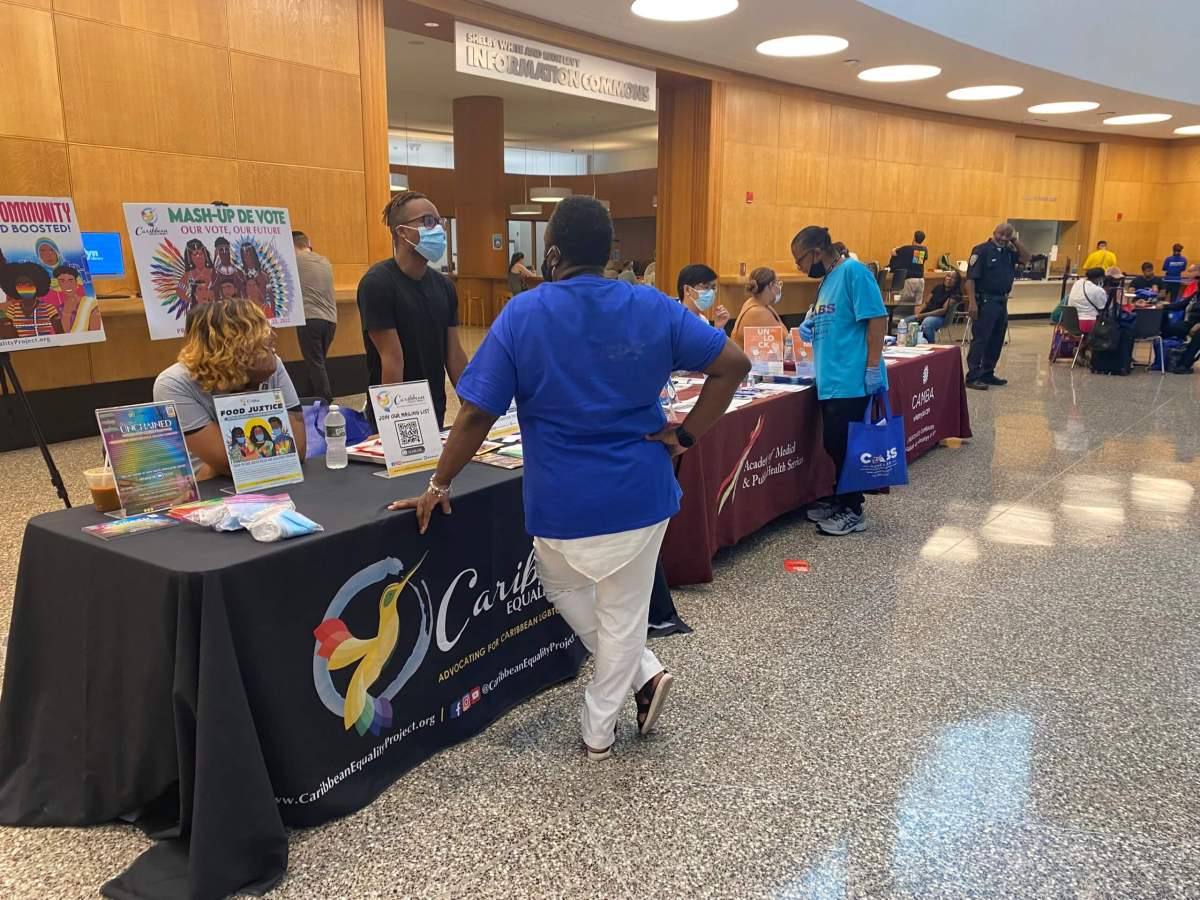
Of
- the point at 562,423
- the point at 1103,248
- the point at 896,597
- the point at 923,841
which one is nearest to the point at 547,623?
the point at 562,423

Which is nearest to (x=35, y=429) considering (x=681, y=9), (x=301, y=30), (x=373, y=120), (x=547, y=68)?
(x=301, y=30)

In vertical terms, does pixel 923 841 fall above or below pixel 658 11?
below

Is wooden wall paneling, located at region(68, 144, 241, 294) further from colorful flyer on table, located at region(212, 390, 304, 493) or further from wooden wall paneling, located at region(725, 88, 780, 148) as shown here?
wooden wall paneling, located at region(725, 88, 780, 148)

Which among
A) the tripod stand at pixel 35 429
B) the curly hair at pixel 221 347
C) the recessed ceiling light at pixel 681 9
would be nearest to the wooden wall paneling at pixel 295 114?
the recessed ceiling light at pixel 681 9

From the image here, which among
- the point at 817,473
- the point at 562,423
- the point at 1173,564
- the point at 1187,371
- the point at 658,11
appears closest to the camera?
the point at 562,423

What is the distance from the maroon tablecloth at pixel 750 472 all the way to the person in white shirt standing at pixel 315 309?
3974 millimetres

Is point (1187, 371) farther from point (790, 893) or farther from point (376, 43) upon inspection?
point (790, 893)

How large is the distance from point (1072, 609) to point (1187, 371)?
9125 mm

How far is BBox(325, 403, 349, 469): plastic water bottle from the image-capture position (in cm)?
244

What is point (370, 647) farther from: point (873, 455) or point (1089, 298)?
point (1089, 298)

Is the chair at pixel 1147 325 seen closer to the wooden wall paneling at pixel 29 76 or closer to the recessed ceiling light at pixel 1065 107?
the recessed ceiling light at pixel 1065 107

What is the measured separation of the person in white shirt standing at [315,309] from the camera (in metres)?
6.82

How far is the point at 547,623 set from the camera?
106 inches

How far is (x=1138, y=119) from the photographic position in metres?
15.2
